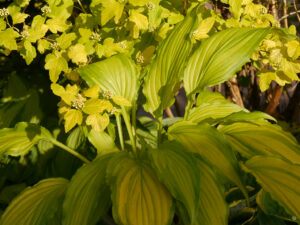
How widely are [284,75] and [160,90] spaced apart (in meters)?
0.52

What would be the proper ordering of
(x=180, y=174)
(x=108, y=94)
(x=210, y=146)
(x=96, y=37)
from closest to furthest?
1. (x=180, y=174)
2. (x=210, y=146)
3. (x=108, y=94)
4. (x=96, y=37)

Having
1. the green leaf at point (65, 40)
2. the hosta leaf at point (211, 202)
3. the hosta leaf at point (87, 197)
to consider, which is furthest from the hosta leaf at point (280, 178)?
the green leaf at point (65, 40)

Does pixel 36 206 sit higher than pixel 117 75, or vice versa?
pixel 117 75

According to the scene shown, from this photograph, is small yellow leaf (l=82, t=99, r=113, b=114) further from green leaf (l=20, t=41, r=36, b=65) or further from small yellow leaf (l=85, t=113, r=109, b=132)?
green leaf (l=20, t=41, r=36, b=65)

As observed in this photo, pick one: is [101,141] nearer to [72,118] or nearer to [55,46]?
[72,118]

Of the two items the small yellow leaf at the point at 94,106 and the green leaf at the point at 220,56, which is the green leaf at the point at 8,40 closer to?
the small yellow leaf at the point at 94,106

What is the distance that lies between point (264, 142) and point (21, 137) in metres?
0.89

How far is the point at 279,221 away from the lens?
1198 millimetres

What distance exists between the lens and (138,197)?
91cm

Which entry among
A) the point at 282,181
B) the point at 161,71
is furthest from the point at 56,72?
the point at 282,181

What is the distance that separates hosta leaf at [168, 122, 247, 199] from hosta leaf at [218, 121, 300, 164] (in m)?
0.11

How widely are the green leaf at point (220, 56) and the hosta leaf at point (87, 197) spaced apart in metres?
0.46

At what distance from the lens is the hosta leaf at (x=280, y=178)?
0.89 meters

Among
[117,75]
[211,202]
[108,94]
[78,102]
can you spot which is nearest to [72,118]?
[78,102]
